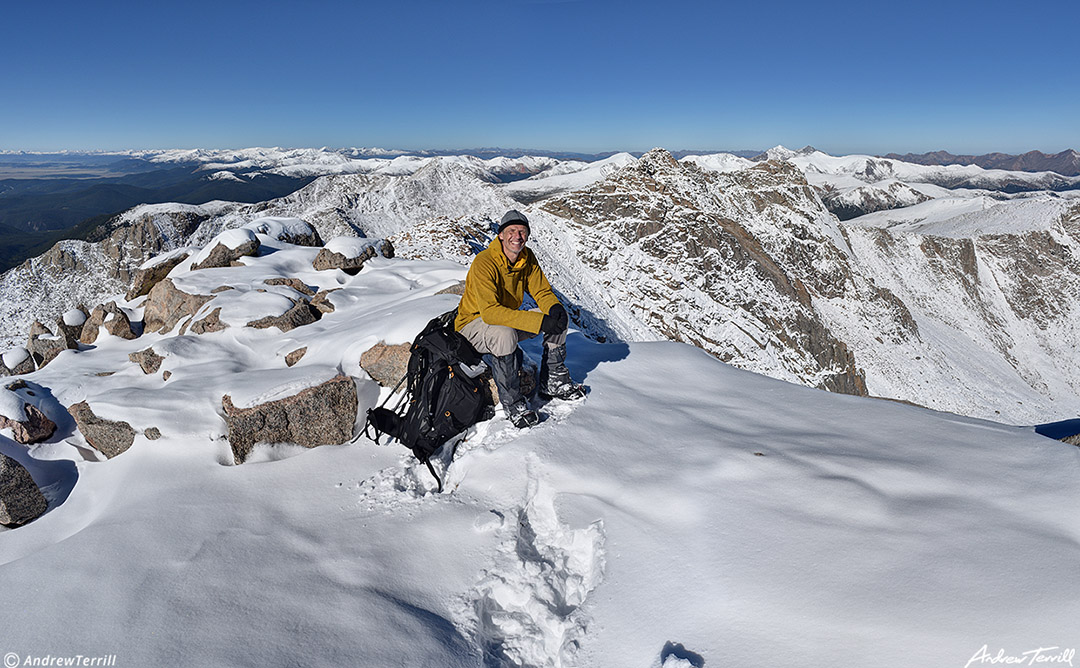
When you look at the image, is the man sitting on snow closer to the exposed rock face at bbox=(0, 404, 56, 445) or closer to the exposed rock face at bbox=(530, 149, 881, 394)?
the exposed rock face at bbox=(0, 404, 56, 445)

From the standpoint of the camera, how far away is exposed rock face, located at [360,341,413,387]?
7.29 meters

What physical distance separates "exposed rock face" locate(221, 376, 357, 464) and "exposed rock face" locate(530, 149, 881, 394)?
37.0 meters

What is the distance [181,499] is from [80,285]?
109 m

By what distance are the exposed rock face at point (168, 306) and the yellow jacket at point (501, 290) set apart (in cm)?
980

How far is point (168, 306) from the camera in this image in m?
13.2

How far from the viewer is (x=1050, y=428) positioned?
695 centimetres

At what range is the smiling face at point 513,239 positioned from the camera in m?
6.34

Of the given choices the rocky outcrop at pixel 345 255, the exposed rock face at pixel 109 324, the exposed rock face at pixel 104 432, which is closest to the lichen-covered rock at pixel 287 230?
the rocky outcrop at pixel 345 255

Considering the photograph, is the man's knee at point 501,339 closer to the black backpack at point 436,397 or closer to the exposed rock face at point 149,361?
the black backpack at point 436,397

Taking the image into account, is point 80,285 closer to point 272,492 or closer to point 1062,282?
point 272,492

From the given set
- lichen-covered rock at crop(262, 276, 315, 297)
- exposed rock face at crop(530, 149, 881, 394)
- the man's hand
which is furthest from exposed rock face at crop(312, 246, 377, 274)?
exposed rock face at crop(530, 149, 881, 394)

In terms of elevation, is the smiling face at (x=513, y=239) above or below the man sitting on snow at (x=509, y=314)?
above

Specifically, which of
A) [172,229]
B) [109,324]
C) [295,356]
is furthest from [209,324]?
[172,229]

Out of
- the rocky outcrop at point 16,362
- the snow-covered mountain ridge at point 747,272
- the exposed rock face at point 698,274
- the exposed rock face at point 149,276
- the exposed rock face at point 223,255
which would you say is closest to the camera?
the rocky outcrop at point 16,362
